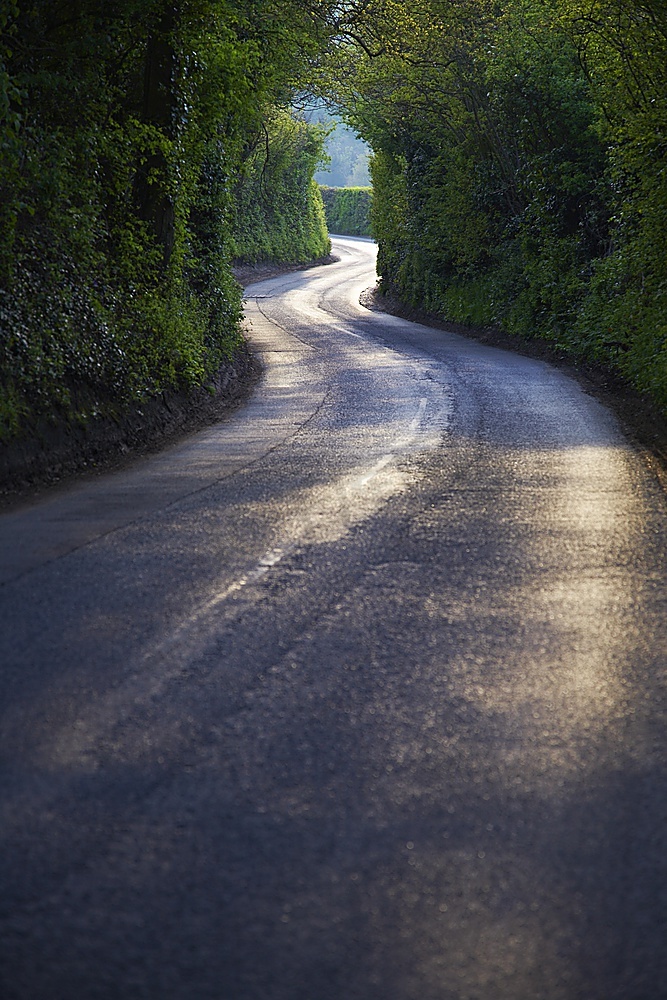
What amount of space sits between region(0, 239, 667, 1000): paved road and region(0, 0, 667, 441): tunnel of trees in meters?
4.63

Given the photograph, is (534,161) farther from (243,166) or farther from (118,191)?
(118,191)

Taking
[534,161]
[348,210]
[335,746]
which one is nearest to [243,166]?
[534,161]

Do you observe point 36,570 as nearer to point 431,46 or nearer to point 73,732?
point 73,732

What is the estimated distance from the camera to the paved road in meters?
3.05

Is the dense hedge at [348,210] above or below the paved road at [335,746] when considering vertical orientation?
above

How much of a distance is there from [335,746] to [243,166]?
819 inches

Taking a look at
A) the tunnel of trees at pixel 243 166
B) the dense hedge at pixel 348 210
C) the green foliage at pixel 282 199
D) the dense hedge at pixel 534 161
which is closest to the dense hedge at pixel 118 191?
the tunnel of trees at pixel 243 166

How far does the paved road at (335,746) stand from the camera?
305 centimetres

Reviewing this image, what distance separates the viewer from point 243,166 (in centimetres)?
2327

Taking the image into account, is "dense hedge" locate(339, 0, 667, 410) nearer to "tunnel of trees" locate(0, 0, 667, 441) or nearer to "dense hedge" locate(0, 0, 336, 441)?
"tunnel of trees" locate(0, 0, 667, 441)

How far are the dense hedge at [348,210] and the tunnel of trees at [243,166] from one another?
56.6 metres

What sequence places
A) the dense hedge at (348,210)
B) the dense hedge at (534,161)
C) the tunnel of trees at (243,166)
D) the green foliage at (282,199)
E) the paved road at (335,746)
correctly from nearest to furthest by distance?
the paved road at (335,746)
the tunnel of trees at (243,166)
the dense hedge at (534,161)
the green foliage at (282,199)
the dense hedge at (348,210)

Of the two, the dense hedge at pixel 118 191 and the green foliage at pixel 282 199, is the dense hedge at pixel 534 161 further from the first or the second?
the green foliage at pixel 282 199

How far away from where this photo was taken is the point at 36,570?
22.8ft
